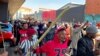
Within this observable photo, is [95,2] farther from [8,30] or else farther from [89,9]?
[8,30]

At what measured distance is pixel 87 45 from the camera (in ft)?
23.1

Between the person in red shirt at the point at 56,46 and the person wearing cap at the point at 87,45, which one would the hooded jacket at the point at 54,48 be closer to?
the person in red shirt at the point at 56,46

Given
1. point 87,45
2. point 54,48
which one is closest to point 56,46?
point 54,48

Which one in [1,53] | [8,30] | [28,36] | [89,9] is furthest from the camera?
[89,9]

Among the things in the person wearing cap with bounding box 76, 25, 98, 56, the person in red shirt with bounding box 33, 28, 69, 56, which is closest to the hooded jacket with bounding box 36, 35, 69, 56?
the person in red shirt with bounding box 33, 28, 69, 56

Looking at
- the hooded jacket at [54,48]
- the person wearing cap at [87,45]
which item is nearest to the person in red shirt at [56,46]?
the hooded jacket at [54,48]

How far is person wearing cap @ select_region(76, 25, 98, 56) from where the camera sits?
6.95 meters

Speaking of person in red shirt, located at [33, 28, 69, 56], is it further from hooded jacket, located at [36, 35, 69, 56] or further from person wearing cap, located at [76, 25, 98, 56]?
person wearing cap, located at [76, 25, 98, 56]

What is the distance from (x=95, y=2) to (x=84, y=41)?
52.8 m

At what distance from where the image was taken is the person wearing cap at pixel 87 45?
274 inches

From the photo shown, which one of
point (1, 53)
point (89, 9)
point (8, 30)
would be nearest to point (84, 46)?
point (1, 53)

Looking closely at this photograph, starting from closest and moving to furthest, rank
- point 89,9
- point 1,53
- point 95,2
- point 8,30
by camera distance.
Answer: point 1,53, point 8,30, point 89,9, point 95,2

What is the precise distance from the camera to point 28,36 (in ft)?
46.7

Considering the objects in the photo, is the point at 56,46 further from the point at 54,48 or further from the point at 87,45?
the point at 87,45
